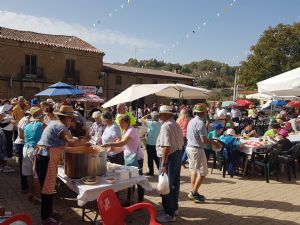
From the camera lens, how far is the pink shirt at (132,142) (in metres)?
Result: 5.35

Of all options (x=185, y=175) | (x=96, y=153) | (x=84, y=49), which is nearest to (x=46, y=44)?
(x=84, y=49)

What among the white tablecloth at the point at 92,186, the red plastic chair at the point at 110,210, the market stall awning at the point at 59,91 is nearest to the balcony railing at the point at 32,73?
the market stall awning at the point at 59,91

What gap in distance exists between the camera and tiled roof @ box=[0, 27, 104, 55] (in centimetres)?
2692

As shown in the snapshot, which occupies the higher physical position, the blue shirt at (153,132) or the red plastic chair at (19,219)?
the blue shirt at (153,132)

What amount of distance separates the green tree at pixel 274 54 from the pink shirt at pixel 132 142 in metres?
27.8

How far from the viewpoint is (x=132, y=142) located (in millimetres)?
5520

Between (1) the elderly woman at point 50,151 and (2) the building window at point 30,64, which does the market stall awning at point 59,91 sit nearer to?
(1) the elderly woman at point 50,151

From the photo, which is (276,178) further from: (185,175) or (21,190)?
(21,190)

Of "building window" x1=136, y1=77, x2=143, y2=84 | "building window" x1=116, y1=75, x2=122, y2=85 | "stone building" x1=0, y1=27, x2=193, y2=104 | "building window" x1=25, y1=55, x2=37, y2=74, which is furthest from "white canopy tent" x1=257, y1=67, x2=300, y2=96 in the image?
"building window" x1=136, y1=77, x2=143, y2=84

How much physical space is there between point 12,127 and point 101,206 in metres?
6.25

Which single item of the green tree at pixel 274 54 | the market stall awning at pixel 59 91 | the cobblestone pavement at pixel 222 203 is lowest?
the cobblestone pavement at pixel 222 203

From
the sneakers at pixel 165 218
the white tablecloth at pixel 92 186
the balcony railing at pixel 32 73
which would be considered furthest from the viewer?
the balcony railing at pixel 32 73

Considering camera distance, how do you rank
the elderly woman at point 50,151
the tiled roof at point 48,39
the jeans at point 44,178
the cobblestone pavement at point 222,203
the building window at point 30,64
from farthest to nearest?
the building window at point 30,64, the tiled roof at point 48,39, the cobblestone pavement at point 222,203, the jeans at point 44,178, the elderly woman at point 50,151

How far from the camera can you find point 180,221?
5000 millimetres
